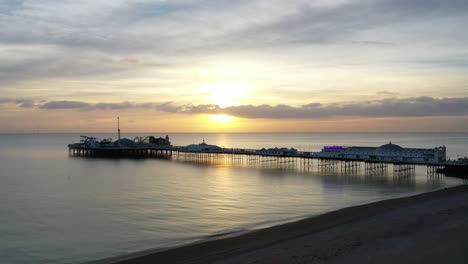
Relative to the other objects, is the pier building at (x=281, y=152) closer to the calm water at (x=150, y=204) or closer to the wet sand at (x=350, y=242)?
the calm water at (x=150, y=204)

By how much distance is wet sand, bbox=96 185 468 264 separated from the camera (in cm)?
1670

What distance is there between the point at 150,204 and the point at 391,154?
3661 centimetres

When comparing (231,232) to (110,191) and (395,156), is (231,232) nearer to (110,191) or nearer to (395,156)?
(110,191)

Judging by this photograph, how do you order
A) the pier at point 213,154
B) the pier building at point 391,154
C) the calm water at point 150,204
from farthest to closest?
the pier at point 213,154
the pier building at point 391,154
the calm water at point 150,204

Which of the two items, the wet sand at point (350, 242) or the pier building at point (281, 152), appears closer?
the wet sand at point (350, 242)

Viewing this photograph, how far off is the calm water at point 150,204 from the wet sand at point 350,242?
8.58 ft

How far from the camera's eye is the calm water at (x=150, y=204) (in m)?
22.6

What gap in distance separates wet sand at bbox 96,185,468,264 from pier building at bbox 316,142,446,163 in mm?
28381

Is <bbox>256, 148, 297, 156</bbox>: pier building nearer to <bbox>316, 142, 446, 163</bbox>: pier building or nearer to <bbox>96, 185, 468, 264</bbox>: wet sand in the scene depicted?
<bbox>316, 142, 446, 163</bbox>: pier building

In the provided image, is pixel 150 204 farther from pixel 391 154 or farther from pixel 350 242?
pixel 391 154

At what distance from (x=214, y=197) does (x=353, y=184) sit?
57.2 ft

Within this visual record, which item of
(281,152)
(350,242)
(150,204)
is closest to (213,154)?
(281,152)

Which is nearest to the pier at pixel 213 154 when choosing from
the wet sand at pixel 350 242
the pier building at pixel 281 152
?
the pier building at pixel 281 152

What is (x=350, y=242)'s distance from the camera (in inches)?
756
